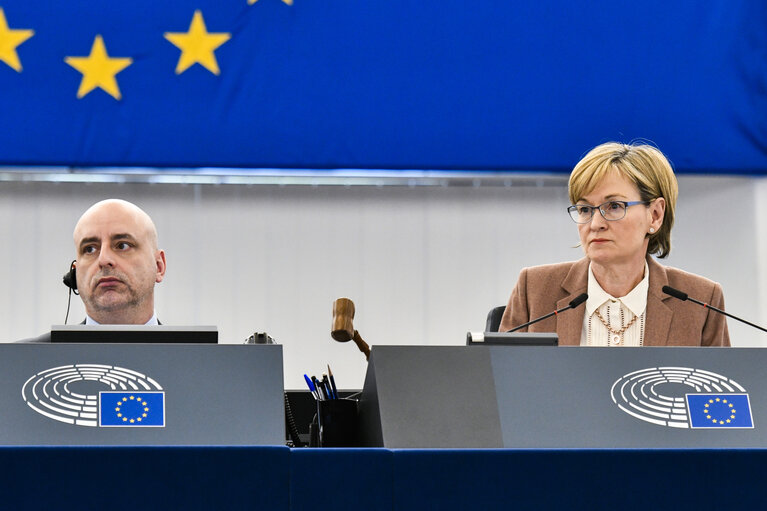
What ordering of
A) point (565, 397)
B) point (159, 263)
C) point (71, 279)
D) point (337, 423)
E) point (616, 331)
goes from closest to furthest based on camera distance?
point (565, 397) → point (337, 423) → point (616, 331) → point (71, 279) → point (159, 263)

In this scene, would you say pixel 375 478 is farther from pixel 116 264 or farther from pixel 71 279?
pixel 116 264

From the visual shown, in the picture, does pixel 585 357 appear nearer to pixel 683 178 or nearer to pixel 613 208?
pixel 613 208

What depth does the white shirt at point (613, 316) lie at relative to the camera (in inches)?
76.4

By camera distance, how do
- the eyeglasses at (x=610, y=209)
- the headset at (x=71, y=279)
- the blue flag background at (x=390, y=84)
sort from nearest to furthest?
the eyeglasses at (x=610, y=209), the headset at (x=71, y=279), the blue flag background at (x=390, y=84)

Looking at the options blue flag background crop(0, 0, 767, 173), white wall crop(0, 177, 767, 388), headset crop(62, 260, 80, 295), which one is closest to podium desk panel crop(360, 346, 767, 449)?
headset crop(62, 260, 80, 295)

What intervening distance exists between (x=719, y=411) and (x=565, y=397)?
204 mm

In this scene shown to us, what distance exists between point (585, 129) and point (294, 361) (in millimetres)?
1405

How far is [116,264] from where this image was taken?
2.53m

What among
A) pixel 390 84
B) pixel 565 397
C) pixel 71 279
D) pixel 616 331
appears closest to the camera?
pixel 565 397

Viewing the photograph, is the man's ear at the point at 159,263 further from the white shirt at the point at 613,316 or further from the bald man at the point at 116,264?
the white shirt at the point at 613,316

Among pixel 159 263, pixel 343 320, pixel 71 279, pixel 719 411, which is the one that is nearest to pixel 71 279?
pixel 71 279

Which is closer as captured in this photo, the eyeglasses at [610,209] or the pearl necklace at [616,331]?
the pearl necklace at [616,331]

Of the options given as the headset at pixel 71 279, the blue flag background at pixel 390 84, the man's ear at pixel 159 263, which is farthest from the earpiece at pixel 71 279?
the blue flag background at pixel 390 84

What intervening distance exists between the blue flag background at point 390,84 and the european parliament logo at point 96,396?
2167 mm
